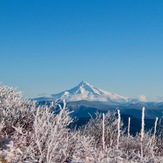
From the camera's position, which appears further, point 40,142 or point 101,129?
point 101,129

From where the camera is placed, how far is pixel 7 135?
56.4 feet

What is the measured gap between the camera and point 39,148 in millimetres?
13742

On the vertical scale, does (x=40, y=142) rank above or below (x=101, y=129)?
above

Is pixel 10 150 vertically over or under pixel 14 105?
under

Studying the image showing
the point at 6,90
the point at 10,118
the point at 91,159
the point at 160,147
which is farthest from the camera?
the point at 160,147

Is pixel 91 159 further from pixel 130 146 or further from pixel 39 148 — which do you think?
pixel 130 146

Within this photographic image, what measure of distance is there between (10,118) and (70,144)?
10.9 ft

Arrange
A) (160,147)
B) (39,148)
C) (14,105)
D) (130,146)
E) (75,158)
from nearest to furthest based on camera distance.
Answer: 1. (39,148)
2. (75,158)
3. (14,105)
4. (130,146)
5. (160,147)

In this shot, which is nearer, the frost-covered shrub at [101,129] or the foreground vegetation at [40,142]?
the foreground vegetation at [40,142]

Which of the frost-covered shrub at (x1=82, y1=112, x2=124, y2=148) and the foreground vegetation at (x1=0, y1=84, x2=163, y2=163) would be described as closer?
the foreground vegetation at (x1=0, y1=84, x2=163, y2=163)

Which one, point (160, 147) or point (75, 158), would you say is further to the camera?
point (160, 147)

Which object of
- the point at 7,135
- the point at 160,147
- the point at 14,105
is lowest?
the point at 160,147

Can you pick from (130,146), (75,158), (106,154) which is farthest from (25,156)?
(130,146)

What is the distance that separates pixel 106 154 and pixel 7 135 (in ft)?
16.1
